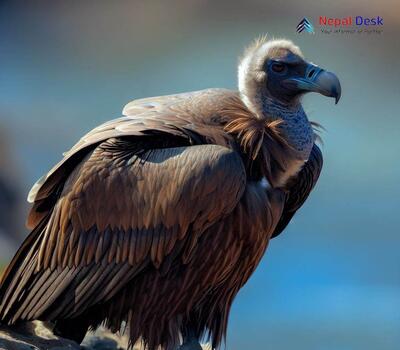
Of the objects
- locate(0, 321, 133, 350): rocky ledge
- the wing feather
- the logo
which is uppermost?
the logo

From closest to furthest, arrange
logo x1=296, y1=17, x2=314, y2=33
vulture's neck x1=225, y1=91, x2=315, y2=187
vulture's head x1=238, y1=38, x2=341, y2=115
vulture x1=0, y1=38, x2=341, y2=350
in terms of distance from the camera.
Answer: vulture x1=0, y1=38, x2=341, y2=350 < vulture's neck x1=225, y1=91, x2=315, y2=187 < vulture's head x1=238, y1=38, x2=341, y2=115 < logo x1=296, y1=17, x2=314, y2=33

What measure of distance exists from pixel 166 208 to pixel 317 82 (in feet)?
2.86

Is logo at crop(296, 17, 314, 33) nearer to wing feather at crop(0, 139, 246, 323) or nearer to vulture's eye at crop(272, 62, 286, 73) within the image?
vulture's eye at crop(272, 62, 286, 73)

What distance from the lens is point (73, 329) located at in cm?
331

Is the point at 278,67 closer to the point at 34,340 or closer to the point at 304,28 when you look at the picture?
the point at 304,28

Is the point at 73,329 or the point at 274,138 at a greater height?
the point at 274,138

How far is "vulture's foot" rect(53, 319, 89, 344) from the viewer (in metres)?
→ 3.28

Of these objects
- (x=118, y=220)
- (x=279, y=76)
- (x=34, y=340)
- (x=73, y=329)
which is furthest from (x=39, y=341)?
(x=279, y=76)

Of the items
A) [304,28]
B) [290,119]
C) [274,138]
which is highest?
[304,28]

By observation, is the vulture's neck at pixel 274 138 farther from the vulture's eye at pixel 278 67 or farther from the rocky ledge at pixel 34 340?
the rocky ledge at pixel 34 340

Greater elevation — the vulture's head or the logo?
the logo

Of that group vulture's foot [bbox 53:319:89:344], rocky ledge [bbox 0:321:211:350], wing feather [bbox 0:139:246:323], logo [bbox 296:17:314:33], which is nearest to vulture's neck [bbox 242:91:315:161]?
wing feather [bbox 0:139:246:323]

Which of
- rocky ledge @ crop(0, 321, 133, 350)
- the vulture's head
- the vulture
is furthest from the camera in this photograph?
the vulture's head

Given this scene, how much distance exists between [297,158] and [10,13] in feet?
8.54
